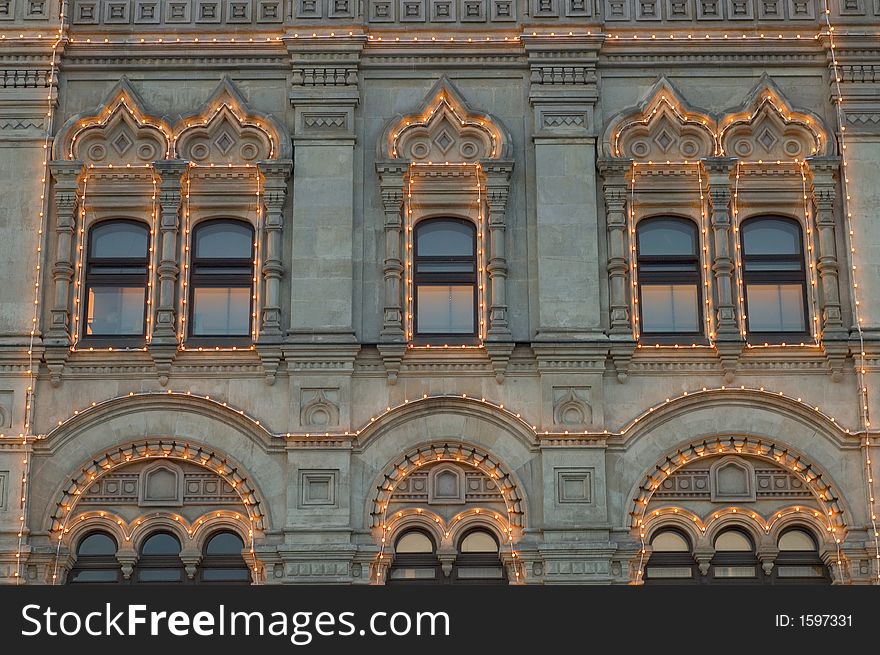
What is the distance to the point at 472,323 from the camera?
84.4 ft

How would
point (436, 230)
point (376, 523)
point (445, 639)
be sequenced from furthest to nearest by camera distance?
1. point (436, 230)
2. point (376, 523)
3. point (445, 639)

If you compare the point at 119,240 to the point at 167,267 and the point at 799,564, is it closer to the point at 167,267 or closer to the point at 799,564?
the point at 167,267

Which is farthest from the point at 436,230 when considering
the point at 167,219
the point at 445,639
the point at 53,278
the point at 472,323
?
the point at 445,639

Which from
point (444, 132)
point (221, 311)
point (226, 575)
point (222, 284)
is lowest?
point (226, 575)

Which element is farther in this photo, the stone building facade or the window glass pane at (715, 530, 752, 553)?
the window glass pane at (715, 530, 752, 553)

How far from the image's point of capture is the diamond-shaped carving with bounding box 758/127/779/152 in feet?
86.6

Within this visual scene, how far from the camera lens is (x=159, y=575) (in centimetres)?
2484

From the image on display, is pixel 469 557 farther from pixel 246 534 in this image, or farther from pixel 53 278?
pixel 53 278

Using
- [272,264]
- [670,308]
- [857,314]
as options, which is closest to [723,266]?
[670,308]

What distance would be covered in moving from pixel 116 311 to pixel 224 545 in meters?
4.16

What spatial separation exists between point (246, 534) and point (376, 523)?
6.54 feet

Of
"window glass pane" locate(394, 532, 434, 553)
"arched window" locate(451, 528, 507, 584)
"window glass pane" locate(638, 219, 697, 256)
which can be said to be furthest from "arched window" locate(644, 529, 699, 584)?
"window glass pane" locate(638, 219, 697, 256)

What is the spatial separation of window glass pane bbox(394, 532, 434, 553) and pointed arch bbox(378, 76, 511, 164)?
6.05 m

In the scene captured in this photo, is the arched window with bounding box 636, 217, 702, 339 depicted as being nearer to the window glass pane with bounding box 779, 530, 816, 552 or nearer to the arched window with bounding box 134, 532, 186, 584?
the window glass pane with bounding box 779, 530, 816, 552
